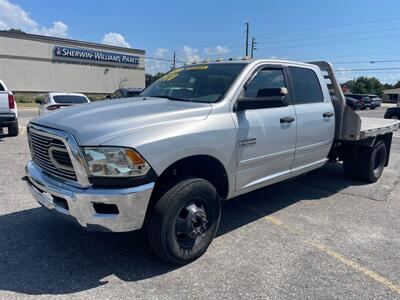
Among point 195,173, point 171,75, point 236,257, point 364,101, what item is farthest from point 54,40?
point 236,257

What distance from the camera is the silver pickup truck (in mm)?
3020

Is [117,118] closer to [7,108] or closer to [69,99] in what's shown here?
[7,108]

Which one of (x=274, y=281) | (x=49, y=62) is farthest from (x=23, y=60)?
(x=274, y=281)

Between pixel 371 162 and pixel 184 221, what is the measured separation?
451 centimetres

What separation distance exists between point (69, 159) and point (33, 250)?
1.23 meters

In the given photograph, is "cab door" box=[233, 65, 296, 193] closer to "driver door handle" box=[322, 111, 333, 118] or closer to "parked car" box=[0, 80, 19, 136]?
"driver door handle" box=[322, 111, 333, 118]

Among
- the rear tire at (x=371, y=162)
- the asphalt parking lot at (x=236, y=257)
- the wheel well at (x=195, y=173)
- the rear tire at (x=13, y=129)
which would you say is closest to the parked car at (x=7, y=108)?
the rear tire at (x=13, y=129)

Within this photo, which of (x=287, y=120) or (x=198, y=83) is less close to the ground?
(x=198, y=83)

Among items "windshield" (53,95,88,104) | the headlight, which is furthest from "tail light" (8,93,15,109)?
the headlight

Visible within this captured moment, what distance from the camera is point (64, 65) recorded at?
148ft

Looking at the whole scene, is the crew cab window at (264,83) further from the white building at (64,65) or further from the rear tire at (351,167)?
the white building at (64,65)

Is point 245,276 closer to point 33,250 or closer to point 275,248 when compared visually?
point 275,248

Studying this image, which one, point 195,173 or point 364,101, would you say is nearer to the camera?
point 195,173

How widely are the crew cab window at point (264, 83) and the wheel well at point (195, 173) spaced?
0.90 m
